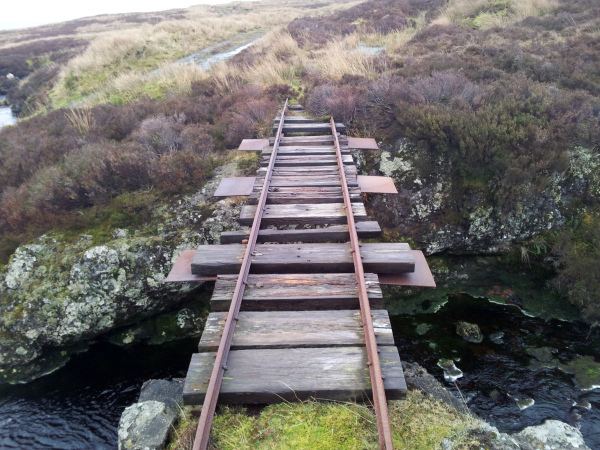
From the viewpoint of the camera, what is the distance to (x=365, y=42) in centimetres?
1948

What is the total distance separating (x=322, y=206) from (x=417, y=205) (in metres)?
3.07

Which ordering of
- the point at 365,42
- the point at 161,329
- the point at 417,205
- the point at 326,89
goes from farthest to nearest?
the point at 365,42, the point at 326,89, the point at 417,205, the point at 161,329

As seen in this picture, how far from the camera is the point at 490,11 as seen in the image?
67.5 ft

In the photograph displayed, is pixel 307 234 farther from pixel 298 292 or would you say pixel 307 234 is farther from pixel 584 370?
pixel 584 370

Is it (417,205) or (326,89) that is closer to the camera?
(417,205)

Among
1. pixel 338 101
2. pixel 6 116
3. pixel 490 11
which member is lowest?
pixel 6 116

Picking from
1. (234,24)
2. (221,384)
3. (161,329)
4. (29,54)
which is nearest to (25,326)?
(161,329)

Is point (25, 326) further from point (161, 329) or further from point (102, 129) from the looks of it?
point (102, 129)

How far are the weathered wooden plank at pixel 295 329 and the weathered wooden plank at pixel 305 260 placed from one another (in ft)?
2.72

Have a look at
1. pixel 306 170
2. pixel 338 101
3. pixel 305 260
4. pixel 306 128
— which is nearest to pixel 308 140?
pixel 306 128

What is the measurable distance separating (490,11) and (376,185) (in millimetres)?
18046

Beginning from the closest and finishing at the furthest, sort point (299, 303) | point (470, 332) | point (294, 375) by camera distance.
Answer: point (294, 375), point (299, 303), point (470, 332)

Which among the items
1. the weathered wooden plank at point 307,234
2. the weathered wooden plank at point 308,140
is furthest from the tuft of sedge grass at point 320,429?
the weathered wooden plank at point 308,140

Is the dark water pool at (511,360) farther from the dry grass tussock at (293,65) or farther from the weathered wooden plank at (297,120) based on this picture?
the dry grass tussock at (293,65)
